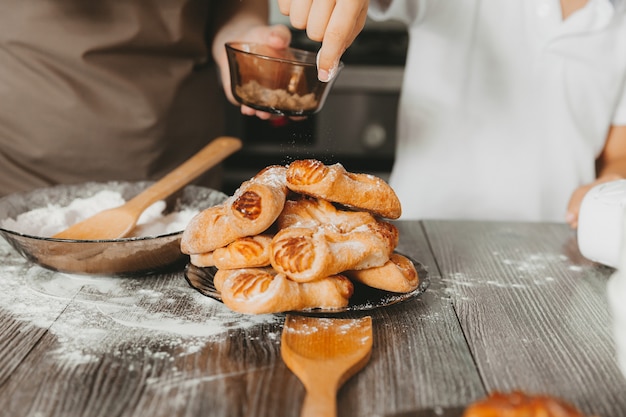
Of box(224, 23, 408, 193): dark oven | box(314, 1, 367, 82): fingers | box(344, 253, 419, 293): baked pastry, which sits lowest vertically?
box(224, 23, 408, 193): dark oven

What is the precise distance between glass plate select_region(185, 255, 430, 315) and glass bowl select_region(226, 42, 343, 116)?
335 mm

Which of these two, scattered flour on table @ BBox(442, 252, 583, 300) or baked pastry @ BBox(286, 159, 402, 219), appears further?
scattered flour on table @ BBox(442, 252, 583, 300)

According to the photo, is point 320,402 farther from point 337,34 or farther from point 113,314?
point 337,34

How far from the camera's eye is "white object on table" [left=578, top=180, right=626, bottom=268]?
37.0 inches

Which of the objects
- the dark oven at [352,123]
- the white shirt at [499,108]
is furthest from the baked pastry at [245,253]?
the dark oven at [352,123]

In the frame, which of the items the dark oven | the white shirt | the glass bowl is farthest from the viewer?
the dark oven

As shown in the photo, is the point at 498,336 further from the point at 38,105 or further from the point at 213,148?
the point at 38,105

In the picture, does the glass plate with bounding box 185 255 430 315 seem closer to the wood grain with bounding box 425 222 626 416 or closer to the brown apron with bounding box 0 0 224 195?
the wood grain with bounding box 425 222 626 416

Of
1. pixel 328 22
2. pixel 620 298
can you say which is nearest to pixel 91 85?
pixel 328 22

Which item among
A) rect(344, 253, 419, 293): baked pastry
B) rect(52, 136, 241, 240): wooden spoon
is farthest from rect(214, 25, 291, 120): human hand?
rect(344, 253, 419, 293): baked pastry

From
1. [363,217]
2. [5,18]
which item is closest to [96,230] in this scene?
[363,217]

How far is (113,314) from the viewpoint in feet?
2.57

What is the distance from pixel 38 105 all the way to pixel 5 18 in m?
0.17

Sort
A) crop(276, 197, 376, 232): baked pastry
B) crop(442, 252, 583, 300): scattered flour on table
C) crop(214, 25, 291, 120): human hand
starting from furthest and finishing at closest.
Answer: crop(214, 25, 291, 120): human hand < crop(442, 252, 583, 300): scattered flour on table < crop(276, 197, 376, 232): baked pastry
